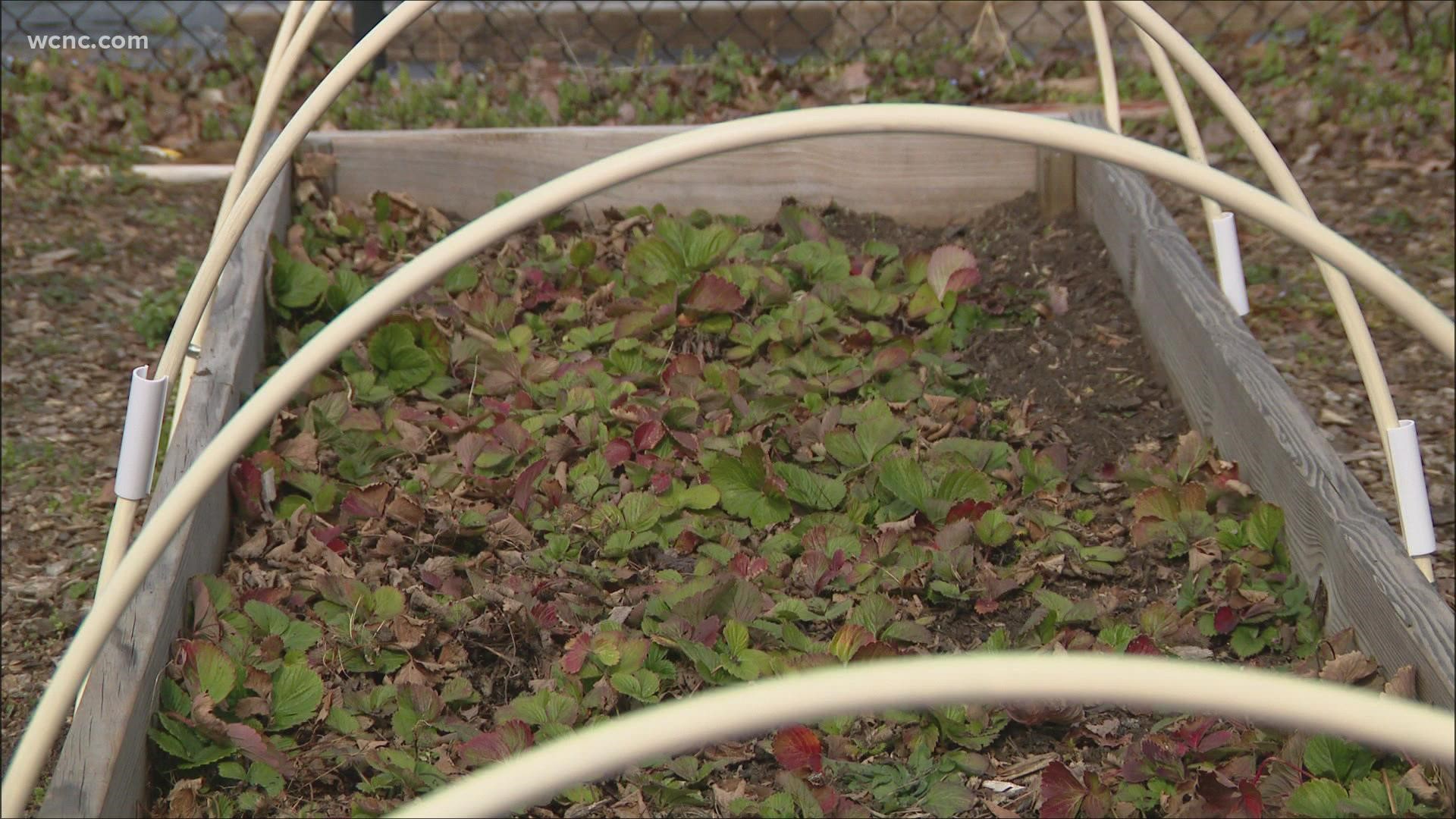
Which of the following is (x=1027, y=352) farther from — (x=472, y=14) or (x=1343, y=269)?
(x=472, y=14)

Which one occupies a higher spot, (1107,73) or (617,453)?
(1107,73)

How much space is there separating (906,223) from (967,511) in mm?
1242

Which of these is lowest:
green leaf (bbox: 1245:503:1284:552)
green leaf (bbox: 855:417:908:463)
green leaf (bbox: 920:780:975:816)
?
green leaf (bbox: 920:780:975:816)

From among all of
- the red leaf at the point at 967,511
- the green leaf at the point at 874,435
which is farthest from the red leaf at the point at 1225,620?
the green leaf at the point at 874,435

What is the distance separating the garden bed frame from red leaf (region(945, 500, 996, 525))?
403 millimetres

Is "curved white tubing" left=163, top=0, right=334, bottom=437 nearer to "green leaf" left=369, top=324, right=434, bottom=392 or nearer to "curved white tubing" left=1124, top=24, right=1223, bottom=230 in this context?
"green leaf" left=369, top=324, right=434, bottom=392

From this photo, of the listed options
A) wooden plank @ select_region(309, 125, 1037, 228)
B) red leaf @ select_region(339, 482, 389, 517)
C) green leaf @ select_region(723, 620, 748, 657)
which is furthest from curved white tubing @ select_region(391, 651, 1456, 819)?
wooden plank @ select_region(309, 125, 1037, 228)

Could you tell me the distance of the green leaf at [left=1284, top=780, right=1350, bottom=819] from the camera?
1.31 m

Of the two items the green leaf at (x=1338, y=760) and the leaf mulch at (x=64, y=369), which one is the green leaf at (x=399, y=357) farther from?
the green leaf at (x=1338, y=760)

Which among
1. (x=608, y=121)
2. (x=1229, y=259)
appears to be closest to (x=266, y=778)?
(x=1229, y=259)

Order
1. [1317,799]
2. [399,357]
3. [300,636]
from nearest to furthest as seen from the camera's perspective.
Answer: [1317,799] < [300,636] < [399,357]

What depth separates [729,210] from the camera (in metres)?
2.98

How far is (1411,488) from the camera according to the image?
144 cm

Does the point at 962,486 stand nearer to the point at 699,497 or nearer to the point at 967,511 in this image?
the point at 967,511
